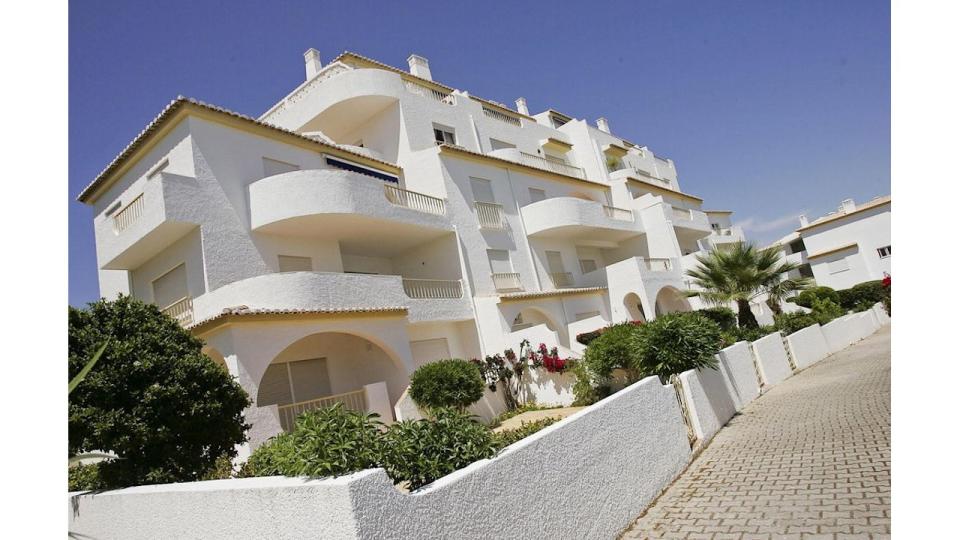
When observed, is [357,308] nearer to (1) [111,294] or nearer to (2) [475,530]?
(1) [111,294]

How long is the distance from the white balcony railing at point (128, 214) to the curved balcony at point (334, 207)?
2690 millimetres

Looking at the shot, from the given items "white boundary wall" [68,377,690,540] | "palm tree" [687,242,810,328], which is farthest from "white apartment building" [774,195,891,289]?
"white boundary wall" [68,377,690,540]

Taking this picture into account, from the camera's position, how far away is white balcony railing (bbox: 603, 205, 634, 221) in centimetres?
2588

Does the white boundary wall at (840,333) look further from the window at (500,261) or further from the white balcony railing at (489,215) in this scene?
the white balcony railing at (489,215)

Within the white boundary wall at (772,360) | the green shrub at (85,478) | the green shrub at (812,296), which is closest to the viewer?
the green shrub at (85,478)

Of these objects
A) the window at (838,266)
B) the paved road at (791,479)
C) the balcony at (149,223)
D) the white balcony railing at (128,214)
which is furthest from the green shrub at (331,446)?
the window at (838,266)

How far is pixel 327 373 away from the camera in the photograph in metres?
15.2

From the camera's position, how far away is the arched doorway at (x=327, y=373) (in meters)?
13.6

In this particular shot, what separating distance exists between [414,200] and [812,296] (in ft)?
89.9

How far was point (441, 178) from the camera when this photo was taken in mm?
19312

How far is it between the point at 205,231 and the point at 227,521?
1093cm

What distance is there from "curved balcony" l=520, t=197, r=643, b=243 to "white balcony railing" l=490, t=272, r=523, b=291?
257 centimetres

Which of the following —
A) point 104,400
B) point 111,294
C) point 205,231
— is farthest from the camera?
point 111,294
